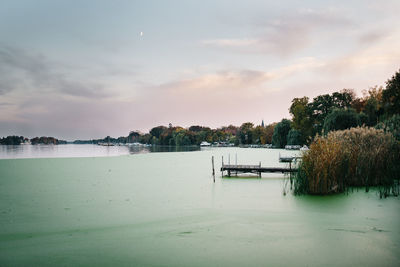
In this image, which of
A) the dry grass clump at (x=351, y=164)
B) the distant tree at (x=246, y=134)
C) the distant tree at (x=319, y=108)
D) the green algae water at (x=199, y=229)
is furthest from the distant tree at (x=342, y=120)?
the distant tree at (x=246, y=134)

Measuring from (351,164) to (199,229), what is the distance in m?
9.81

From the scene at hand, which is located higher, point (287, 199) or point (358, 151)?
point (358, 151)

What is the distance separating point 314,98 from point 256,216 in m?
63.2

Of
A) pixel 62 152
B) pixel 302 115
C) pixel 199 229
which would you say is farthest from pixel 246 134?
pixel 199 229

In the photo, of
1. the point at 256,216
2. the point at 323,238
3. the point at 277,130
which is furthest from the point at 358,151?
the point at 277,130

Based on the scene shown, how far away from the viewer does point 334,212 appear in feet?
33.2

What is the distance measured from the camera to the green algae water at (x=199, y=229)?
20.5 feet

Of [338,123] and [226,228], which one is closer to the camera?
[226,228]

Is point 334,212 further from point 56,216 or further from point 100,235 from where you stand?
point 56,216

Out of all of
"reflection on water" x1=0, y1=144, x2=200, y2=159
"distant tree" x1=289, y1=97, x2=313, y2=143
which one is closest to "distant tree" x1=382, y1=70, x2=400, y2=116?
"distant tree" x1=289, y1=97, x2=313, y2=143

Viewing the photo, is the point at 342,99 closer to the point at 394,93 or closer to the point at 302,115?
the point at 302,115

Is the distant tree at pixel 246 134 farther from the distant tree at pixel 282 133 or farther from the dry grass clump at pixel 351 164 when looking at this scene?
the dry grass clump at pixel 351 164

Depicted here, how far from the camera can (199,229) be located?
839 cm

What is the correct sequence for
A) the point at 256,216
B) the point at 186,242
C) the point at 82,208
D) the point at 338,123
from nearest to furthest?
1. the point at 186,242
2. the point at 256,216
3. the point at 82,208
4. the point at 338,123
